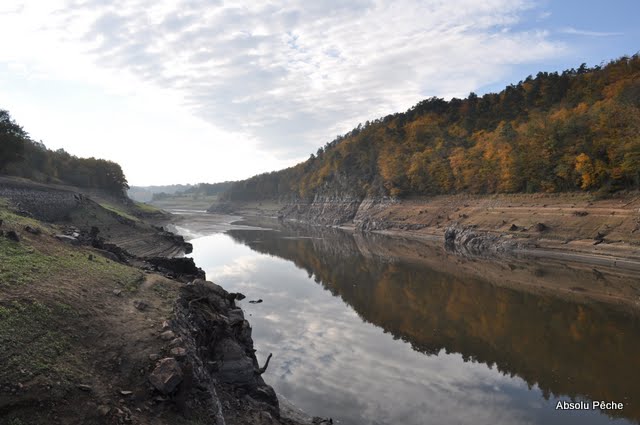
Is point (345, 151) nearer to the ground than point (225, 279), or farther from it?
farther from it

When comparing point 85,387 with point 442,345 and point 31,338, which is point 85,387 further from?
point 442,345

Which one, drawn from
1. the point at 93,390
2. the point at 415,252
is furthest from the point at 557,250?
the point at 93,390

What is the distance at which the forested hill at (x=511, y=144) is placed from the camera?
198ft

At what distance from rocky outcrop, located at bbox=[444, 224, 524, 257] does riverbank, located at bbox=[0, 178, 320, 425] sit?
51688mm

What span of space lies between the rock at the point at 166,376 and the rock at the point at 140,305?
170 inches

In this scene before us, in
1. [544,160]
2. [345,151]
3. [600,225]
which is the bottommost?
[600,225]

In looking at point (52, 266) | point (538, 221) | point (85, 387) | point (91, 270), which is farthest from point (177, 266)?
point (538, 221)

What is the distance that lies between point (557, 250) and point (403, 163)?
2457 inches

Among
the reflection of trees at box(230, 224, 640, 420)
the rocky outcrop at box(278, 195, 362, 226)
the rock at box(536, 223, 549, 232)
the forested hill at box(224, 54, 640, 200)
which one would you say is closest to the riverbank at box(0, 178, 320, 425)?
the reflection of trees at box(230, 224, 640, 420)

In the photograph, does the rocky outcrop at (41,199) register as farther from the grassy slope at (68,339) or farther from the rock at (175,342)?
the rock at (175,342)

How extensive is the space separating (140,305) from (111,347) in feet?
11.4

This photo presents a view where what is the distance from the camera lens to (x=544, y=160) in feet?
221

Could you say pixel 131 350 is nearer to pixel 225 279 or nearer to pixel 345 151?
pixel 225 279

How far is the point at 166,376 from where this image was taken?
10.7 metres
